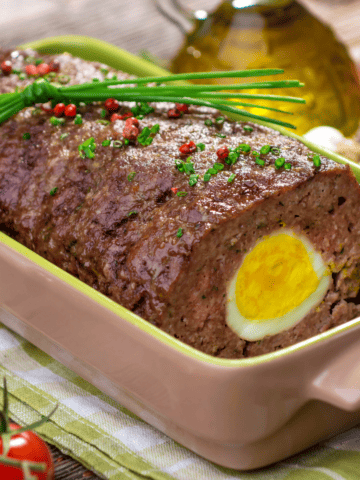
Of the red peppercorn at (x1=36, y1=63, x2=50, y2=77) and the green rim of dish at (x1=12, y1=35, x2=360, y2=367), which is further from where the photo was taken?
the red peppercorn at (x1=36, y1=63, x2=50, y2=77)

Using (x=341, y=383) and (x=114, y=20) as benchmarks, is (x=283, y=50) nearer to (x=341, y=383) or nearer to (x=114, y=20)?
(x=114, y=20)

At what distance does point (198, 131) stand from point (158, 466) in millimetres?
1182

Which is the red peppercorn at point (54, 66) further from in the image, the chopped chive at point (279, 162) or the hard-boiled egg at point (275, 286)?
the hard-boiled egg at point (275, 286)

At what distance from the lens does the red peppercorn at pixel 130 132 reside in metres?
2.37

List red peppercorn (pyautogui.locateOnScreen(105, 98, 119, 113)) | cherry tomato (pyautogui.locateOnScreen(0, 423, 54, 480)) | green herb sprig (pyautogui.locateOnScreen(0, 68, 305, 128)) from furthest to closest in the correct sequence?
red peppercorn (pyautogui.locateOnScreen(105, 98, 119, 113))
green herb sprig (pyautogui.locateOnScreen(0, 68, 305, 128))
cherry tomato (pyautogui.locateOnScreen(0, 423, 54, 480))

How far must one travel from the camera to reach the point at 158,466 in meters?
1.91

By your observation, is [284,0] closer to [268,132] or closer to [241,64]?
[241,64]

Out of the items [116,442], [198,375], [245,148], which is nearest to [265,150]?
[245,148]

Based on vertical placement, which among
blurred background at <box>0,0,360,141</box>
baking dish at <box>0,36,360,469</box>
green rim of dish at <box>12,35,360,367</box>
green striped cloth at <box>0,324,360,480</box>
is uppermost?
blurred background at <box>0,0,360,141</box>

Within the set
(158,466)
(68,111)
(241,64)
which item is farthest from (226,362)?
(241,64)

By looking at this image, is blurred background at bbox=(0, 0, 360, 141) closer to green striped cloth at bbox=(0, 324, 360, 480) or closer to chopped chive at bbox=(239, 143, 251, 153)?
chopped chive at bbox=(239, 143, 251, 153)

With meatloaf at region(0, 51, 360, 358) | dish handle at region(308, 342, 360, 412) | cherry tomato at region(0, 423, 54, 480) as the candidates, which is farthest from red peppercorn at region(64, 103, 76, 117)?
dish handle at region(308, 342, 360, 412)

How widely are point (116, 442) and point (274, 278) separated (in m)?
0.70

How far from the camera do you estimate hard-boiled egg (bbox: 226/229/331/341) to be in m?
2.04
